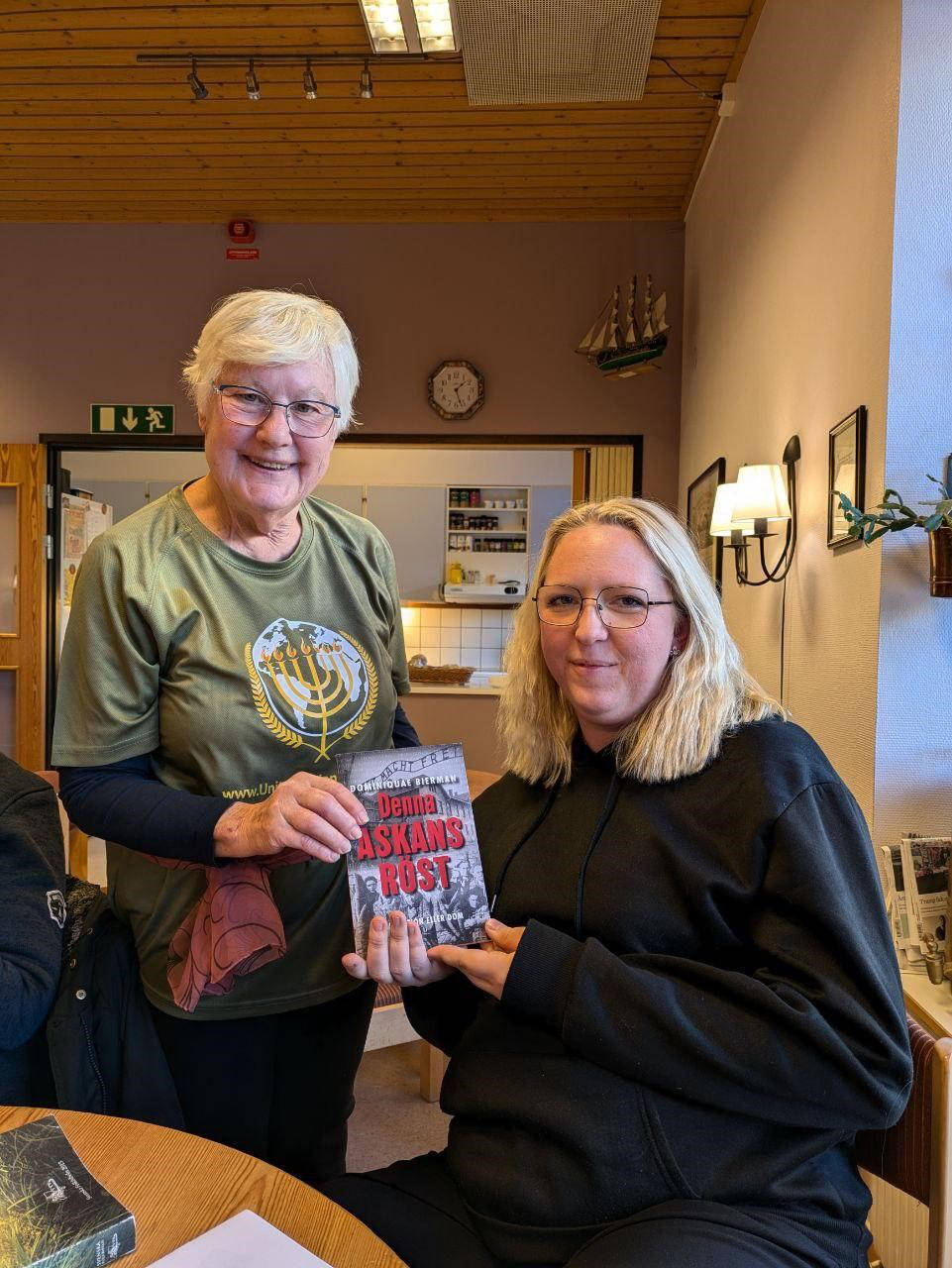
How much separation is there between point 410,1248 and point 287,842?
50 centimetres

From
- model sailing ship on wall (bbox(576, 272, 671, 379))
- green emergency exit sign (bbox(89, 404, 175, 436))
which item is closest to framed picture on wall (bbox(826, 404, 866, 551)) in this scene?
model sailing ship on wall (bbox(576, 272, 671, 379))

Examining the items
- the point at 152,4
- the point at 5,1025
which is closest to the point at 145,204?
the point at 152,4

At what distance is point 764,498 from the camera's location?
2699 mm

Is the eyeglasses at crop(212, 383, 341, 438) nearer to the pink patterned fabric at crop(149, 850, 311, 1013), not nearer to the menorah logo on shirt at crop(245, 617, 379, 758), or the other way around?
the menorah logo on shirt at crop(245, 617, 379, 758)

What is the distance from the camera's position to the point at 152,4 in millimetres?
3205

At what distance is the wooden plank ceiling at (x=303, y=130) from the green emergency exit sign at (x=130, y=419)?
3.25 feet

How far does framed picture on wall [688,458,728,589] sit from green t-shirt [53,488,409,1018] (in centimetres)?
237

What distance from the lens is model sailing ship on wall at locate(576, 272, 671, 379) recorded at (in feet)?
14.5

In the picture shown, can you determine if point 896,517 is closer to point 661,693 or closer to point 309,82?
point 661,693

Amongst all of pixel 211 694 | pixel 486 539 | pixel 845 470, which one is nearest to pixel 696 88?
pixel 845 470

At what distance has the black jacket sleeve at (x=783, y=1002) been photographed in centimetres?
102

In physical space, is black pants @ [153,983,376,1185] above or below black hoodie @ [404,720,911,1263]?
below


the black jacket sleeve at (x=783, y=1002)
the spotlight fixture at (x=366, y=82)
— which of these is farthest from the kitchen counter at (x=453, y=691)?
the black jacket sleeve at (x=783, y=1002)

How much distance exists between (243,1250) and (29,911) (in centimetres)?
72
